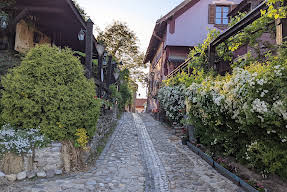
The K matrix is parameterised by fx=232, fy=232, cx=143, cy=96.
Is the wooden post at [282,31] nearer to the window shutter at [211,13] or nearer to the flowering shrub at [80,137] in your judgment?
the flowering shrub at [80,137]

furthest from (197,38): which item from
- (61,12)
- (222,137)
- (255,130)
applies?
(255,130)

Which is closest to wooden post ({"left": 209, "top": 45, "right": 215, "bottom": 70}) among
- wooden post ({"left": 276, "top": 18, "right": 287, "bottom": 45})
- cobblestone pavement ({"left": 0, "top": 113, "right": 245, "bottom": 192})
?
cobblestone pavement ({"left": 0, "top": 113, "right": 245, "bottom": 192})

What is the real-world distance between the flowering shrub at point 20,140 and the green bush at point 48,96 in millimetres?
145

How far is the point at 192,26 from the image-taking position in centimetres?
1527

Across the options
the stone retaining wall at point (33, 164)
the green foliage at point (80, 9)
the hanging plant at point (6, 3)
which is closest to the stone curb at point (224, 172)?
the stone retaining wall at point (33, 164)

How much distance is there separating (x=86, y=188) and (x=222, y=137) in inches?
126

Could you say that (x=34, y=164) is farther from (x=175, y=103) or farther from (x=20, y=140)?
(x=175, y=103)

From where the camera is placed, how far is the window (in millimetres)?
15352

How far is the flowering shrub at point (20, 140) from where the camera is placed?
4145 mm

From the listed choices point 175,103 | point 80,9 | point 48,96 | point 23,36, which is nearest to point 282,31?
point 48,96

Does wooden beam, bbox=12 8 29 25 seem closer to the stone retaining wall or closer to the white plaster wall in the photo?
the stone retaining wall

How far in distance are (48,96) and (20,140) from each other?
96 centimetres

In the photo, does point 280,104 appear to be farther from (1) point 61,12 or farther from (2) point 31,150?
(1) point 61,12

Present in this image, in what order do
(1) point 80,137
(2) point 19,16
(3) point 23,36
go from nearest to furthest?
(1) point 80,137
(2) point 19,16
(3) point 23,36
